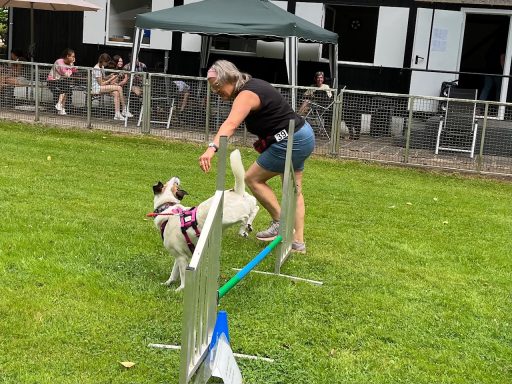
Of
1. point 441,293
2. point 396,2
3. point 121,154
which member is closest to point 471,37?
point 396,2

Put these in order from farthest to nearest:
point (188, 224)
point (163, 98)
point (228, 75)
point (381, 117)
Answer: point (163, 98) → point (381, 117) → point (228, 75) → point (188, 224)

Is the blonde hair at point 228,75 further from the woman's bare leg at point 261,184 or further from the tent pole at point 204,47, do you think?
the tent pole at point 204,47

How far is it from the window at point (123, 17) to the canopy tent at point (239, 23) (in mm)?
3892

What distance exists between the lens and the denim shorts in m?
5.68

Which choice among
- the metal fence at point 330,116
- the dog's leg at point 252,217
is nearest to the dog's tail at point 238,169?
the dog's leg at point 252,217

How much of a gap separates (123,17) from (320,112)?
7.54m

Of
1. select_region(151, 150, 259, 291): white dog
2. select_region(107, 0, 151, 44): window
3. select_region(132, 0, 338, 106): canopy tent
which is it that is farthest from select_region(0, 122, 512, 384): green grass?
select_region(107, 0, 151, 44): window

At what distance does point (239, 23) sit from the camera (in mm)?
12594

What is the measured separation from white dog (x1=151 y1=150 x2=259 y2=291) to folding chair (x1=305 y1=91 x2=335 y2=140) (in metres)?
6.50

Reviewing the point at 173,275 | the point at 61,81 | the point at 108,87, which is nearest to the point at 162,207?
the point at 173,275

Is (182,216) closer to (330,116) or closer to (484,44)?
(330,116)

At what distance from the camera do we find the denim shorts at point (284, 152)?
568 cm

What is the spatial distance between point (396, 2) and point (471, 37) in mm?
4088

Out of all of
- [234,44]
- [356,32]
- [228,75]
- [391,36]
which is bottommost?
[228,75]
